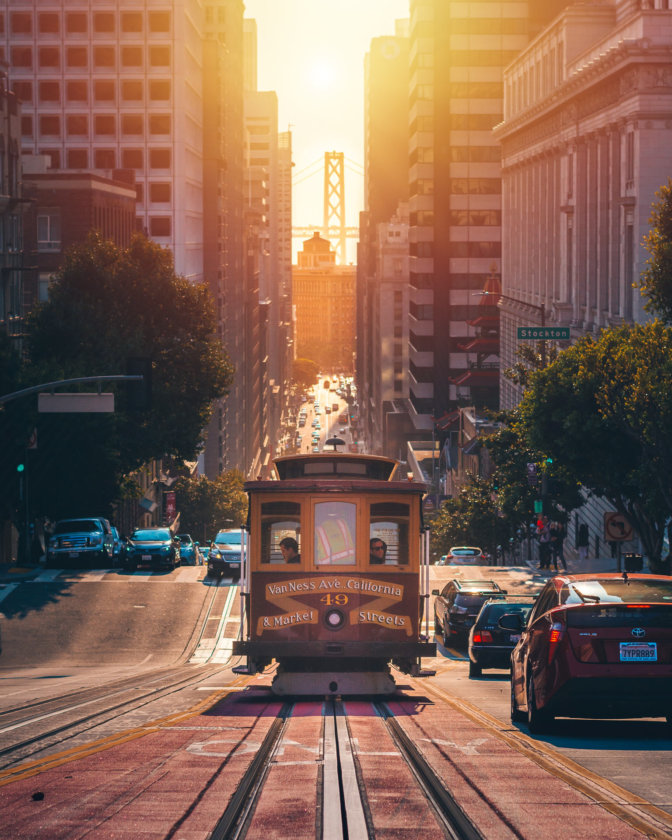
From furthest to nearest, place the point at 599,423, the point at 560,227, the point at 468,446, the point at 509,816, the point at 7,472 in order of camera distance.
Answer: the point at 468,446 → the point at 560,227 → the point at 7,472 → the point at 599,423 → the point at 509,816

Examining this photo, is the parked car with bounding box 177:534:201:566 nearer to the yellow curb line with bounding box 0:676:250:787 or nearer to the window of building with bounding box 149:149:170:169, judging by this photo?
the yellow curb line with bounding box 0:676:250:787

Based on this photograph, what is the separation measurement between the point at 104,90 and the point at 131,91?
2088 millimetres

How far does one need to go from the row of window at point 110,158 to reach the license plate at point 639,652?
100294mm

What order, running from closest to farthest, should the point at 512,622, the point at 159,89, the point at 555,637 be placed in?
the point at 555,637, the point at 512,622, the point at 159,89

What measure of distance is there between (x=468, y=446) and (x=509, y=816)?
9237 centimetres

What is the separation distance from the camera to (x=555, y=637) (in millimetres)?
13930

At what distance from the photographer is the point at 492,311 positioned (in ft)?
443

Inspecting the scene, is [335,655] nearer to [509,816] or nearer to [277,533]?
[277,533]

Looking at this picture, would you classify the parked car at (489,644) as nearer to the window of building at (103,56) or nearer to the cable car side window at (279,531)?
the cable car side window at (279,531)

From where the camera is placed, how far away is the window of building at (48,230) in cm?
8169

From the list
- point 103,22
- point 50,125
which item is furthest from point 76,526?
point 103,22

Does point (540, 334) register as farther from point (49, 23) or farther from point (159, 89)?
point (49, 23)

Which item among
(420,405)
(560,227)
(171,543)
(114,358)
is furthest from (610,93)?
(420,405)

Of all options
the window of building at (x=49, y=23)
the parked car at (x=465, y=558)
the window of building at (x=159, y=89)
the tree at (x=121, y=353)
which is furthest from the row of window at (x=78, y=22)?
the parked car at (x=465, y=558)
